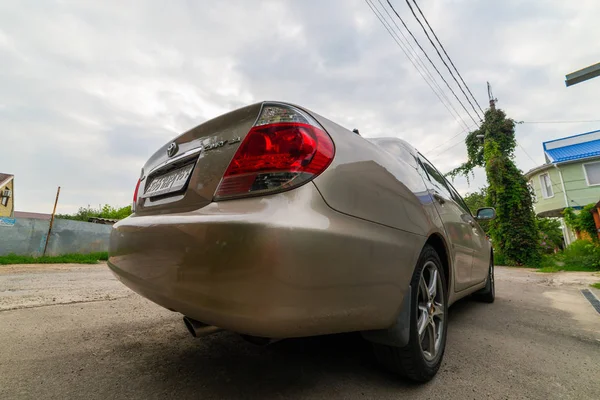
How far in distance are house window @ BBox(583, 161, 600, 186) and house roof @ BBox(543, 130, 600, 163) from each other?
56 cm

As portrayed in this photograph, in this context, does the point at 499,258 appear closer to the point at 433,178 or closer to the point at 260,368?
the point at 433,178

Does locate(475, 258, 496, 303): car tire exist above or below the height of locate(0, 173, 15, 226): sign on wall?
below

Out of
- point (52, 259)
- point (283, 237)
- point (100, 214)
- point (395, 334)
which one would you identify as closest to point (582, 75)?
point (395, 334)

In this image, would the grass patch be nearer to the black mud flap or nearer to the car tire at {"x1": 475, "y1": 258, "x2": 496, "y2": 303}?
the car tire at {"x1": 475, "y1": 258, "x2": 496, "y2": 303}

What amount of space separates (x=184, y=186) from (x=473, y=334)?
238cm

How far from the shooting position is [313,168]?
1.09 meters

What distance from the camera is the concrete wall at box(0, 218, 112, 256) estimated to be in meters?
11.0

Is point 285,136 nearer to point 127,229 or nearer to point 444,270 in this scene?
point 127,229

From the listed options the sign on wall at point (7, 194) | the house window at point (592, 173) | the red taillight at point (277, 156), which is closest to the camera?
the red taillight at point (277, 156)

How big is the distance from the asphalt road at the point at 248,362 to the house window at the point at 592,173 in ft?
60.0

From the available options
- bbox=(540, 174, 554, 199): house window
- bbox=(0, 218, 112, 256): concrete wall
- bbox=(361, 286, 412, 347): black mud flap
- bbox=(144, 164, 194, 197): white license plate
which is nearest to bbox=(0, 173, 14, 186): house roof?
bbox=(0, 218, 112, 256): concrete wall

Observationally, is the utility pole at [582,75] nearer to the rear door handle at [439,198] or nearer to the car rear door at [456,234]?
the car rear door at [456,234]

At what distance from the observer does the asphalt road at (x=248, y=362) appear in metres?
1.31

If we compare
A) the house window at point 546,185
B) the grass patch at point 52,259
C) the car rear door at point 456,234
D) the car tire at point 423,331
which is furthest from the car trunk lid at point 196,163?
the house window at point 546,185
